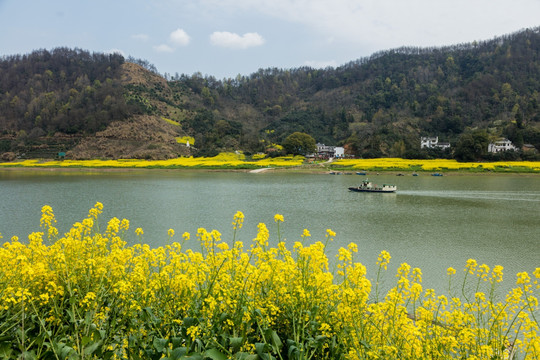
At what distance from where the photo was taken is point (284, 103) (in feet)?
378

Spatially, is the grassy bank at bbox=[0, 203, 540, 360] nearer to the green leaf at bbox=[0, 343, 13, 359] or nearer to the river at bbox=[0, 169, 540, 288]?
the green leaf at bbox=[0, 343, 13, 359]

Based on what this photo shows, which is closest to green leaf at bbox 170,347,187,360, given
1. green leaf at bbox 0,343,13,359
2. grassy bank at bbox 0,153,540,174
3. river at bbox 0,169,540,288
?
green leaf at bbox 0,343,13,359

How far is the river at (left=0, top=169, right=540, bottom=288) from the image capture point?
12086 millimetres

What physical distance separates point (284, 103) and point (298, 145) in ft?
168

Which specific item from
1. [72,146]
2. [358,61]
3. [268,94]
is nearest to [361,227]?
[72,146]

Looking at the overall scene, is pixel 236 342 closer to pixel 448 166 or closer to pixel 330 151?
pixel 448 166

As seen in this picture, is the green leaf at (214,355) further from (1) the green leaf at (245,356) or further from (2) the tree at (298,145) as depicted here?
(2) the tree at (298,145)

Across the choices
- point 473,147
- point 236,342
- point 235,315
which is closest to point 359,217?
point 235,315

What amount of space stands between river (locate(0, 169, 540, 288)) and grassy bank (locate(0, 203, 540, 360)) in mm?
5654

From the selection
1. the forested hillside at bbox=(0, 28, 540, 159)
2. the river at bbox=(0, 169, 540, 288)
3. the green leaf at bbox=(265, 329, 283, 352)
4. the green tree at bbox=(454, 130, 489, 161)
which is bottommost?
the river at bbox=(0, 169, 540, 288)

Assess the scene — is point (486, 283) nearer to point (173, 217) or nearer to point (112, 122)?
point (173, 217)

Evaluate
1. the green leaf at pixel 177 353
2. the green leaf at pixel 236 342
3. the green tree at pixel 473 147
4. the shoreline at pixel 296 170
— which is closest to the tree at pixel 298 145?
the shoreline at pixel 296 170

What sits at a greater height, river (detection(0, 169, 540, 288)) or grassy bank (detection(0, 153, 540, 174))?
grassy bank (detection(0, 153, 540, 174))

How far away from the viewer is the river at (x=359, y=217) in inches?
476
